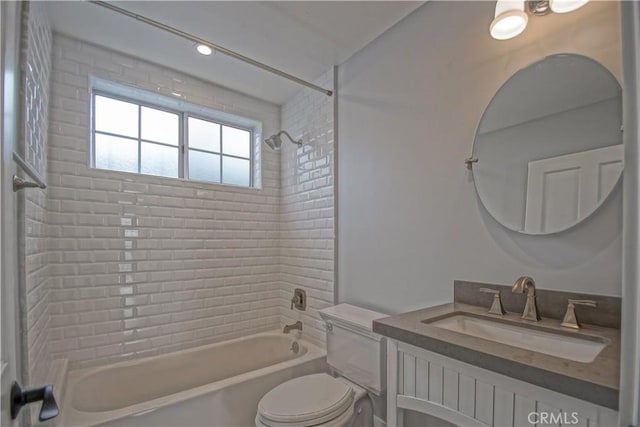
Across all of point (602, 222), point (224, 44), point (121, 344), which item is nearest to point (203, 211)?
point (121, 344)

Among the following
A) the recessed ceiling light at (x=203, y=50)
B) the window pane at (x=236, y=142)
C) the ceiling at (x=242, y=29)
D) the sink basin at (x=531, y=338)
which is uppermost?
the ceiling at (x=242, y=29)

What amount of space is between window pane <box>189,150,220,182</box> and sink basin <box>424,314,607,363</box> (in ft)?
6.79

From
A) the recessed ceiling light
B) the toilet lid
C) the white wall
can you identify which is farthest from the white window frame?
the toilet lid

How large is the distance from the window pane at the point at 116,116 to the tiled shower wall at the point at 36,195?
37 cm

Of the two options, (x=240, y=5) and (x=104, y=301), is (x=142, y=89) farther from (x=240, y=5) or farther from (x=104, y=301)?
(x=104, y=301)

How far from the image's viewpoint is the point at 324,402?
1428 millimetres

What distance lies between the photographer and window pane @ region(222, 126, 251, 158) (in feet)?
8.79

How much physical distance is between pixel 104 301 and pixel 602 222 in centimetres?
260

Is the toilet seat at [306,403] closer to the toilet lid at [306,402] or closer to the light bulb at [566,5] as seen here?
the toilet lid at [306,402]

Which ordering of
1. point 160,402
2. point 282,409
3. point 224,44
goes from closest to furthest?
1. point 282,409
2. point 160,402
3. point 224,44

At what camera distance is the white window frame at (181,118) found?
6.81ft

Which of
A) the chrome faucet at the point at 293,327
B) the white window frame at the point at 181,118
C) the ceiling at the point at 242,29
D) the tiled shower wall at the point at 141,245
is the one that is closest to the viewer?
the ceiling at the point at 242,29

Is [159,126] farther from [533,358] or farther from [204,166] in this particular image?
[533,358]

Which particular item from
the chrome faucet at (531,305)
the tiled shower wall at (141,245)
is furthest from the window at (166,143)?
the chrome faucet at (531,305)
